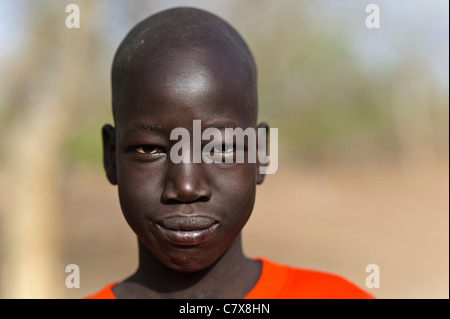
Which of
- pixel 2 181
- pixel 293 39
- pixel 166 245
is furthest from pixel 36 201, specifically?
pixel 293 39

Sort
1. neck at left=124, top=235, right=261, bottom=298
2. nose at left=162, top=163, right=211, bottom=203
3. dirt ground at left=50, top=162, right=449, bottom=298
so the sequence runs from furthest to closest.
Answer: dirt ground at left=50, top=162, right=449, bottom=298 → neck at left=124, top=235, right=261, bottom=298 → nose at left=162, top=163, right=211, bottom=203

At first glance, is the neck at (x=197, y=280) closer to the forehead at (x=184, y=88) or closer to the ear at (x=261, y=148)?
the ear at (x=261, y=148)

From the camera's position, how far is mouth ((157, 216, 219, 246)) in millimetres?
1631


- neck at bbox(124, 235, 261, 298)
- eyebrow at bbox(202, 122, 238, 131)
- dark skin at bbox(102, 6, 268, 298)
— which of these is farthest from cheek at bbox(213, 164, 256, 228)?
neck at bbox(124, 235, 261, 298)

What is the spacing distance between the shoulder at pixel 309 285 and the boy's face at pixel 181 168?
0.34 meters

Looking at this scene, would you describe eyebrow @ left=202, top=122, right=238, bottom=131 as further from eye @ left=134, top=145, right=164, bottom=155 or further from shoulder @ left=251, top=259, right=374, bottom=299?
shoulder @ left=251, top=259, right=374, bottom=299

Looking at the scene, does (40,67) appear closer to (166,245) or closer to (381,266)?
(166,245)

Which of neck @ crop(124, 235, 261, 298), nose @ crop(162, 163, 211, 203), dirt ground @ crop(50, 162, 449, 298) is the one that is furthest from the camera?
dirt ground @ crop(50, 162, 449, 298)

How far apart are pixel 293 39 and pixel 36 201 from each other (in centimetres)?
721

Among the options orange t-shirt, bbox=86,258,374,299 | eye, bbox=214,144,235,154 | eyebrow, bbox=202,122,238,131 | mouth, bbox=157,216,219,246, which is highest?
eyebrow, bbox=202,122,238,131

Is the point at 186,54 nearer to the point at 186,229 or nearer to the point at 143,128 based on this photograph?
the point at 143,128

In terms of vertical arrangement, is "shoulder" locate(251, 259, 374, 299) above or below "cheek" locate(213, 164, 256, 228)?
below
